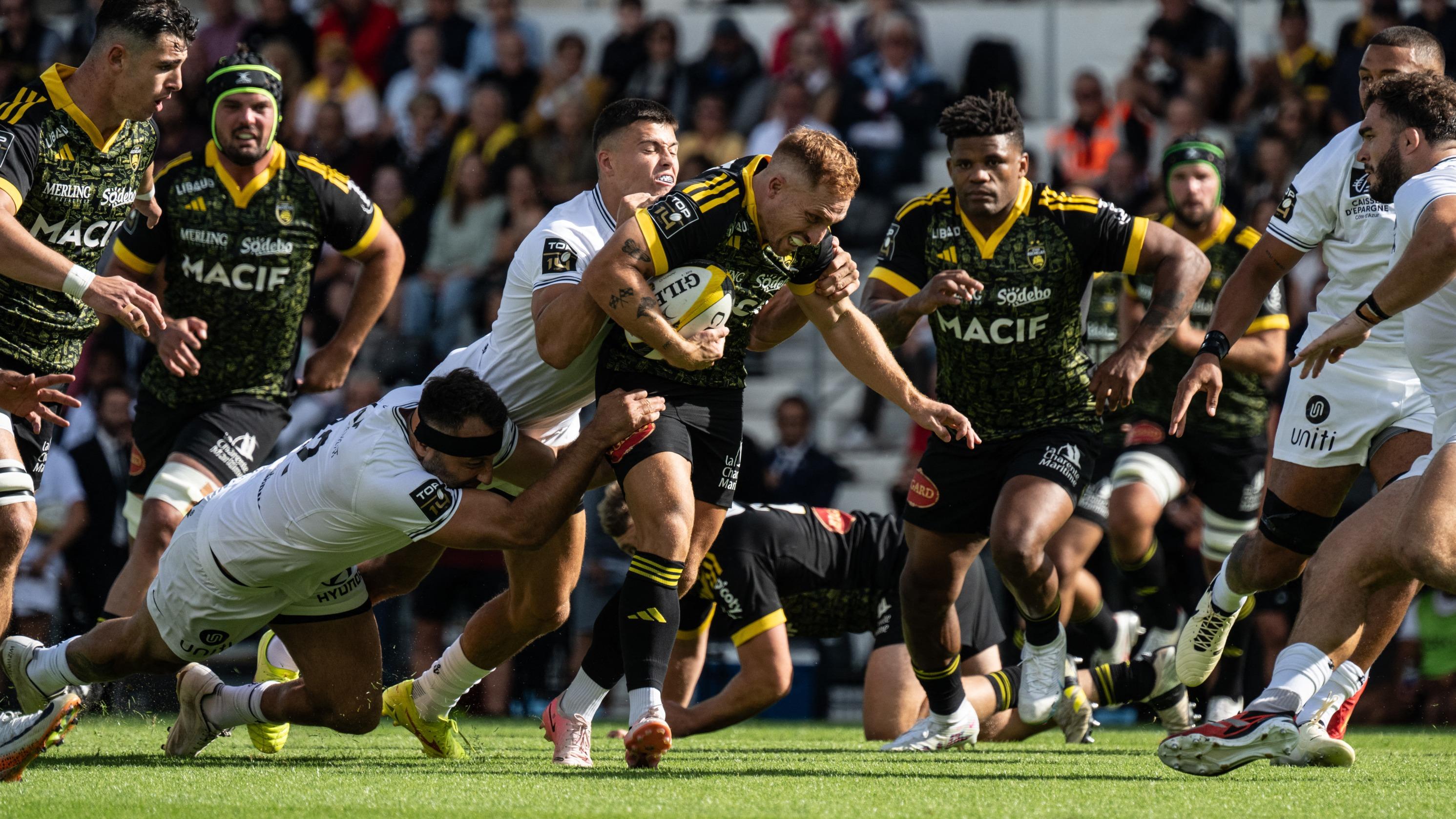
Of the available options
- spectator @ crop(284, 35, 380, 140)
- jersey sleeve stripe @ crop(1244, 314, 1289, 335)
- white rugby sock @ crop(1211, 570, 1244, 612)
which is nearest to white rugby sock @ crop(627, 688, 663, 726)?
white rugby sock @ crop(1211, 570, 1244, 612)

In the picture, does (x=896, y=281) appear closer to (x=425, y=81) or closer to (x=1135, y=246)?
(x=1135, y=246)

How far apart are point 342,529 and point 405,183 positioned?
9.71 metres

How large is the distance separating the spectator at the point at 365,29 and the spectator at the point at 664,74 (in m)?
3.03

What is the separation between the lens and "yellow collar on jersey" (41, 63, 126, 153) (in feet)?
23.1

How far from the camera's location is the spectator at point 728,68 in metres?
15.9

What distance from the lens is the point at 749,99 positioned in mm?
15719

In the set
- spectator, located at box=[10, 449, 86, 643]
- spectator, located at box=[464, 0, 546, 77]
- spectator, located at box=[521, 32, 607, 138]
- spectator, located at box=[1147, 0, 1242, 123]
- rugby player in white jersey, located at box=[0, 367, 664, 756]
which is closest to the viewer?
rugby player in white jersey, located at box=[0, 367, 664, 756]

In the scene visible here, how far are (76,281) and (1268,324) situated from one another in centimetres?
628

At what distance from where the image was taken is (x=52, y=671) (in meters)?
6.44

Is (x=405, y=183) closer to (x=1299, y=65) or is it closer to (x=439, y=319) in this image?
(x=439, y=319)

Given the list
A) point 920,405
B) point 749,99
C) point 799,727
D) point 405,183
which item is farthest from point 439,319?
point 920,405

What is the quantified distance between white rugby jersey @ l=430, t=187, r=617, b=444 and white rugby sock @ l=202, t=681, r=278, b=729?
1484 millimetres

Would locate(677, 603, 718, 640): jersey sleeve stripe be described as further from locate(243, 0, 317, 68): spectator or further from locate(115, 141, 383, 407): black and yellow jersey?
locate(243, 0, 317, 68): spectator

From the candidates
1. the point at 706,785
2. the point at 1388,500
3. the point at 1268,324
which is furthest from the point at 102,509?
the point at 1388,500
